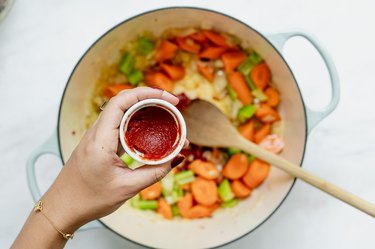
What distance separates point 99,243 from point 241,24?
66cm

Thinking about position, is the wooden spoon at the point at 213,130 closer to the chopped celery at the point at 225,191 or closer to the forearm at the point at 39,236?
the chopped celery at the point at 225,191

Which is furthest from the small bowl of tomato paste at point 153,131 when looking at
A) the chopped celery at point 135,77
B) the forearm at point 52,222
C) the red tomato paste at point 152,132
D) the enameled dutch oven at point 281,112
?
the chopped celery at point 135,77

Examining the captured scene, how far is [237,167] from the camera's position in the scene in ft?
4.63

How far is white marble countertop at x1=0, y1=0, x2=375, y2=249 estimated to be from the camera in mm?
1410

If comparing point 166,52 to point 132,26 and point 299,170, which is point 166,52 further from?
point 299,170

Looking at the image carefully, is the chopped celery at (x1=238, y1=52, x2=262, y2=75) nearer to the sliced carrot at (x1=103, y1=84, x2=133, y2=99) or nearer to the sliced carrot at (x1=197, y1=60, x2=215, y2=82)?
the sliced carrot at (x1=197, y1=60, x2=215, y2=82)

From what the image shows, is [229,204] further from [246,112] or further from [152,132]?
[152,132]

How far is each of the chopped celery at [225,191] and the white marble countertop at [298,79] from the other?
114mm

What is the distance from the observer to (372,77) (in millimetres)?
1417

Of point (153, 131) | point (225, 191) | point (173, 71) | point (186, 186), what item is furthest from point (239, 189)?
point (153, 131)

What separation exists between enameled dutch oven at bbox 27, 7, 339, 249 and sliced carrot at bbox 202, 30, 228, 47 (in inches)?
0.9

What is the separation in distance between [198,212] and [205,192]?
0.18 feet

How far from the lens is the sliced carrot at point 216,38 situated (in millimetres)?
1393

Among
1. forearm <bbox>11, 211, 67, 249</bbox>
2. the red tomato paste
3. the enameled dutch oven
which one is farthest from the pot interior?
the red tomato paste
